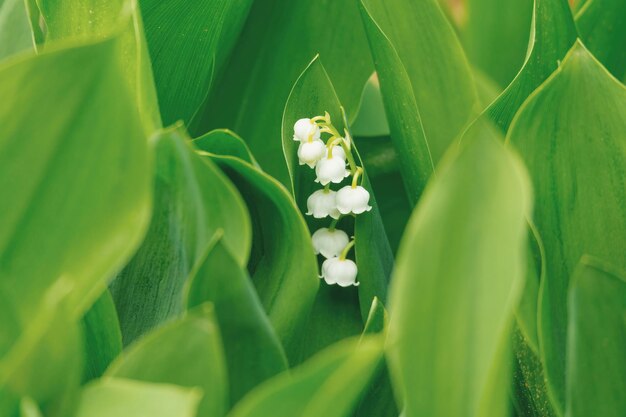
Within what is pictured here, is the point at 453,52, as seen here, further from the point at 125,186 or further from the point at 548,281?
the point at 125,186

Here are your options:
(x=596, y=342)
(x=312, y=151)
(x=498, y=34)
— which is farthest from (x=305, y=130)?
(x=498, y=34)

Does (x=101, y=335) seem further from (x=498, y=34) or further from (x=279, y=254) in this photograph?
(x=498, y=34)

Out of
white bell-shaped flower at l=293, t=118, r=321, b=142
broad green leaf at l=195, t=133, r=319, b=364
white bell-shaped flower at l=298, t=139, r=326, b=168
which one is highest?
white bell-shaped flower at l=293, t=118, r=321, b=142

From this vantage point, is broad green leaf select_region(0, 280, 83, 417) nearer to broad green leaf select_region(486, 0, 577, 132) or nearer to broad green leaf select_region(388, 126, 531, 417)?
broad green leaf select_region(388, 126, 531, 417)

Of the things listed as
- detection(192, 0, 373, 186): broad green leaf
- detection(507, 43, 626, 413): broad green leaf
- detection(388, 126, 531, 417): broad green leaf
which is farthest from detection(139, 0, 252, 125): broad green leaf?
detection(388, 126, 531, 417): broad green leaf

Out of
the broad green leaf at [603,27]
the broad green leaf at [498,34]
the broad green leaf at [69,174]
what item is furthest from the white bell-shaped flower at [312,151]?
the broad green leaf at [498,34]

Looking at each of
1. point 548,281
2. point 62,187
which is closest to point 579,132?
point 548,281
